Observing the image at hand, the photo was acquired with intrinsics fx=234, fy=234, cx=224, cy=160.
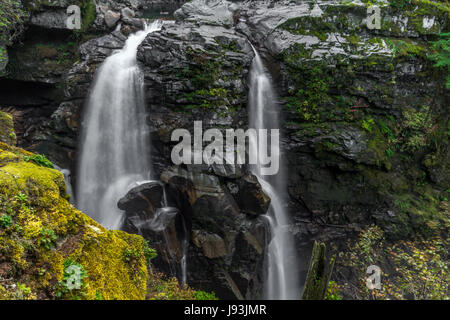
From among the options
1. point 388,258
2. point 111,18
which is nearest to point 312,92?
point 388,258

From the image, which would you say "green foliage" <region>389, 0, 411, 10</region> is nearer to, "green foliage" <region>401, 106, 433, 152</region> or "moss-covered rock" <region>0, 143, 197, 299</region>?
"green foliage" <region>401, 106, 433, 152</region>

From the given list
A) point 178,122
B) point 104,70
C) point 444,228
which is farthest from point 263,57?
point 444,228

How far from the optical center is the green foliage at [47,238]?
2924 mm

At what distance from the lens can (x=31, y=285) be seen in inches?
103

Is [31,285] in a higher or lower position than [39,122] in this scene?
lower

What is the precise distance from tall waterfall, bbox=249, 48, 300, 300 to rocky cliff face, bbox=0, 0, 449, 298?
508 mm

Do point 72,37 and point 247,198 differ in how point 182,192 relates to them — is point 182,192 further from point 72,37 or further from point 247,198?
point 72,37

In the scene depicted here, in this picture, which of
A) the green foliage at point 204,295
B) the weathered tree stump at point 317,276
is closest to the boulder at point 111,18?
the green foliage at point 204,295

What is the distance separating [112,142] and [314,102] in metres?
8.83

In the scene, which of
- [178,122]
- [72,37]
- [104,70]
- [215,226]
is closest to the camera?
[215,226]

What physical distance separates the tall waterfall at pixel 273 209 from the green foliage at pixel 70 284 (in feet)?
24.1

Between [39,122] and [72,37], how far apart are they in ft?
15.4

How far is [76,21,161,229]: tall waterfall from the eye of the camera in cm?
945
